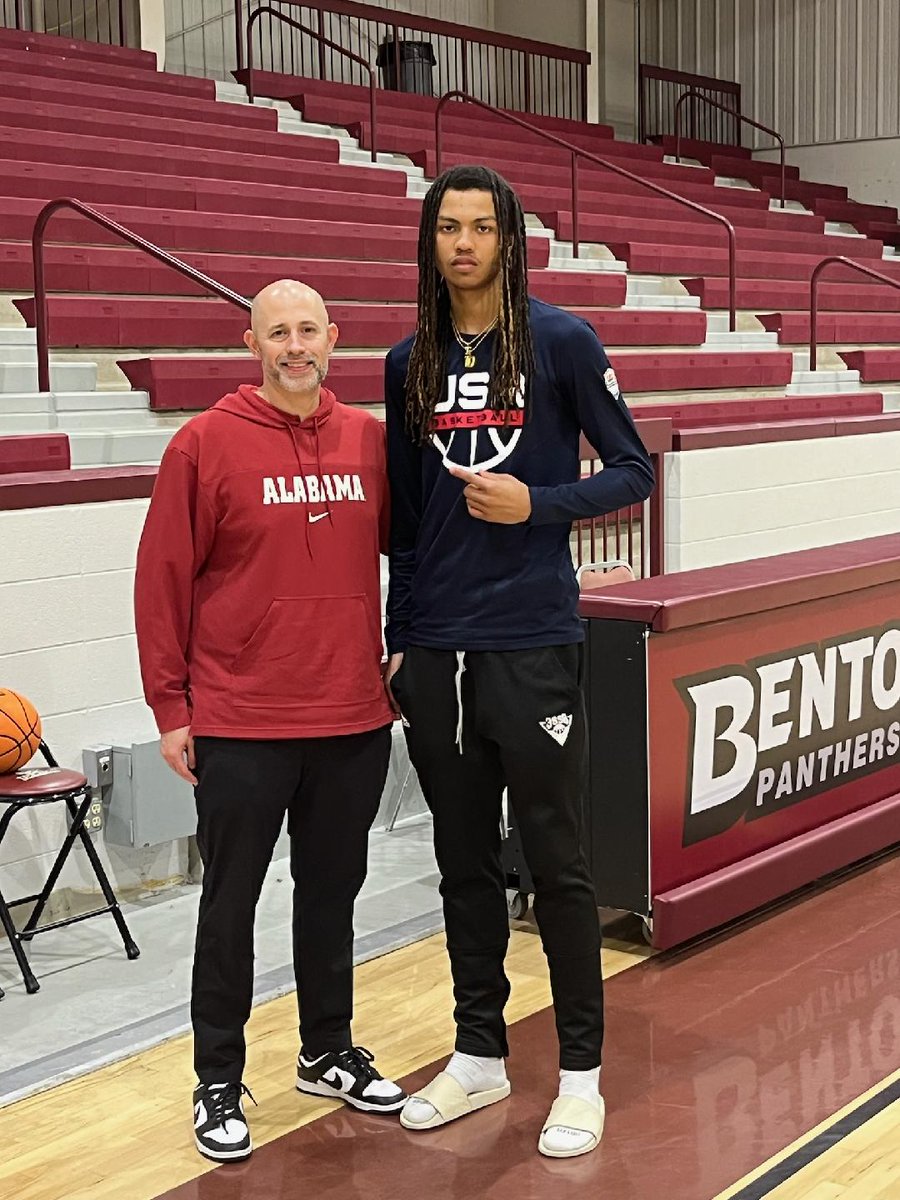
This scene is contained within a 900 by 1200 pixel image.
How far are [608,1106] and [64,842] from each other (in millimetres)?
1628

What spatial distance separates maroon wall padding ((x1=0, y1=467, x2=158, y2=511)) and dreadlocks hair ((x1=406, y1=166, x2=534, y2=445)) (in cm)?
133

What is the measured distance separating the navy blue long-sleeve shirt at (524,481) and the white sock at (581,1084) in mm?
783

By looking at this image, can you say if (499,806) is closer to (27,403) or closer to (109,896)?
→ (109,896)

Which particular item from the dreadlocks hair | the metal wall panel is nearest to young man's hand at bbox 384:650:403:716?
the dreadlocks hair

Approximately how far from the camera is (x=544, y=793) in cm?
272

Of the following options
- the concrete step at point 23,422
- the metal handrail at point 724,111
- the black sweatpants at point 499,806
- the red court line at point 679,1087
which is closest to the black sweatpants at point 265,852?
the black sweatpants at point 499,806

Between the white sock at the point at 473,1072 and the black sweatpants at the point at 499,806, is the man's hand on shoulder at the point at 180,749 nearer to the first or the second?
the black sweatpants at the point at 499,806

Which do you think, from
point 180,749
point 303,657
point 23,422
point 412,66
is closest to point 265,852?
point 180,749

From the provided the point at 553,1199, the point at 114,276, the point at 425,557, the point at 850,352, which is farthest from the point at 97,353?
the point at 850,352

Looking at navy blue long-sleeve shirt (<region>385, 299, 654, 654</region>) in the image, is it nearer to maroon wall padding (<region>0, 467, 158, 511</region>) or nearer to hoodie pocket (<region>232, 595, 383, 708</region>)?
hoodie pocket (<region>232, 595, 383, 708</region>)

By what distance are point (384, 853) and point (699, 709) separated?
1202 millimetres

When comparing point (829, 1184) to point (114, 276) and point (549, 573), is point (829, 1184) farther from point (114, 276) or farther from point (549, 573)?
→ point (114, 276)

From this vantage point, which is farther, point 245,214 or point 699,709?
point 245,214

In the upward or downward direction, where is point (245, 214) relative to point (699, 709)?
upward
